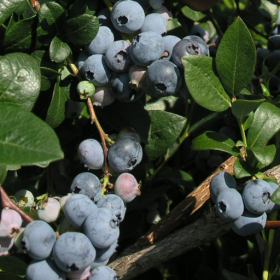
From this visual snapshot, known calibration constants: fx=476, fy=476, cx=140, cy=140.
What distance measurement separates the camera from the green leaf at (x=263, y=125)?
1.20m

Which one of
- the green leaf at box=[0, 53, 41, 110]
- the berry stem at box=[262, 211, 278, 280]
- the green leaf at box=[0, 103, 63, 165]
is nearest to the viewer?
the green leaf at box=[0, 103, 63, 165]

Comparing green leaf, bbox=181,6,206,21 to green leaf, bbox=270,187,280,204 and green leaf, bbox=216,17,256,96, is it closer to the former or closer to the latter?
green leaf, bbox=216,17,256,96

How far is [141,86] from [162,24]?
189mm

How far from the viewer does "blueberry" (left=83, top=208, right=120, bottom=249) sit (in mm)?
973

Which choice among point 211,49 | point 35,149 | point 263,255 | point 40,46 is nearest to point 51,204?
point 35,149

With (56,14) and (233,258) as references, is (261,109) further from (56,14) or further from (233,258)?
(233,258)

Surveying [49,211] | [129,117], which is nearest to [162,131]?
[129,117]

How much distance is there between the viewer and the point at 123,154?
3.82 ft

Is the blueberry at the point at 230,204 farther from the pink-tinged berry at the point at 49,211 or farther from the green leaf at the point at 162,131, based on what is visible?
the pink-tinged berry at the point at 49,211

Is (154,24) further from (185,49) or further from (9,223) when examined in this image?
(9,223)

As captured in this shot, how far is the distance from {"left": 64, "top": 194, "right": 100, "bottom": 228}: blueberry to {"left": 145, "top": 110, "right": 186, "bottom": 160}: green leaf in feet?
1.14

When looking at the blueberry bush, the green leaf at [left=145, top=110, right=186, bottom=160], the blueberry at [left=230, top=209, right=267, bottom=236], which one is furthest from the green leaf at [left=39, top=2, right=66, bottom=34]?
the blueberry at [left=230, top=209, right=267, bottom=236]

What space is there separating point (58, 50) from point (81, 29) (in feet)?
0.26

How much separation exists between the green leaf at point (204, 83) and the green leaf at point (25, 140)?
16.2 inches
